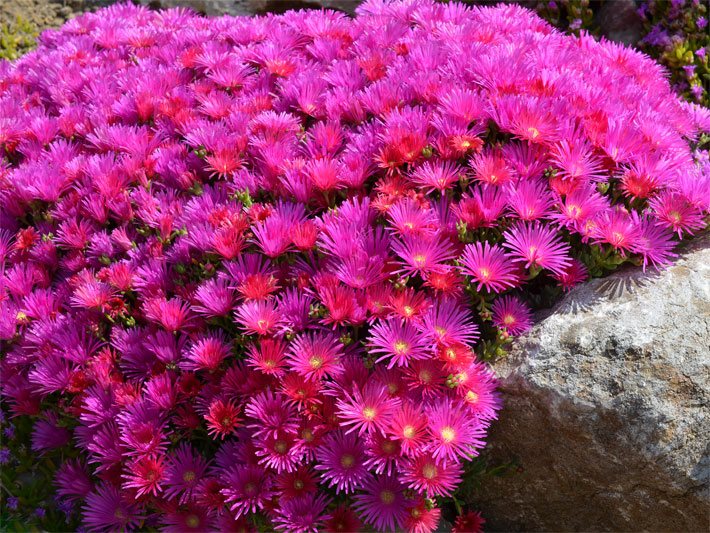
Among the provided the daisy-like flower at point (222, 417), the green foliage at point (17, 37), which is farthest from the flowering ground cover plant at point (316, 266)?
the green foliage at point (17, 37)

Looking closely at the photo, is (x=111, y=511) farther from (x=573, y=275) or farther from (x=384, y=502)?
(x=573, y=275)

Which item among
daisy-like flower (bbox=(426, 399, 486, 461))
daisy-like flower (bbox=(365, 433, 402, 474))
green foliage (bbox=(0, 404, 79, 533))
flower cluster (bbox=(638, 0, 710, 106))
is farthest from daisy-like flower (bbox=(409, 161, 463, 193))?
flower cluster (bbox=(638, 0, 710, 106))

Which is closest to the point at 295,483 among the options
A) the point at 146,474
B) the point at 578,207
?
the point at 146,474

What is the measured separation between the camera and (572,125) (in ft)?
7.39

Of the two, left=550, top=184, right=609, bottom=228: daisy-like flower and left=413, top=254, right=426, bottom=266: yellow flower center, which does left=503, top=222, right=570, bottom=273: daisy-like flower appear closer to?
left=550, top=184, right=609, bottom=228: daisy-like flower

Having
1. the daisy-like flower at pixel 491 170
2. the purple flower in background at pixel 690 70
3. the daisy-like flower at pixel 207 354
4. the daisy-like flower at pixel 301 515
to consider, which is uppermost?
the daisy-like flower at pixel 491 170

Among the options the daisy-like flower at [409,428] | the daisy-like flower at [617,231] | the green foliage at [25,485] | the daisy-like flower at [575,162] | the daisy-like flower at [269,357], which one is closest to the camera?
the daisy-like flower at [409,428]

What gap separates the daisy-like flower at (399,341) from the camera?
1.85 meters

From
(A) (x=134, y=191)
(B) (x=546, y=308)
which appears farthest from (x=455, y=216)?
(A) (x=134, y=191)

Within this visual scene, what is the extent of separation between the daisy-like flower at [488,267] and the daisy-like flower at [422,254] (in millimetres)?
60

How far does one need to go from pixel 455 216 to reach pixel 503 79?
0.64 metres

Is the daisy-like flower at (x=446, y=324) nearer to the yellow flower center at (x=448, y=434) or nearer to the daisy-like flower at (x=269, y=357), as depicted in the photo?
the yellow flower center at (x=448, y=434)

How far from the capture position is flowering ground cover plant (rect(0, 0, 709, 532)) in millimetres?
1887

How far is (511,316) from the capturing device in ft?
6.70
